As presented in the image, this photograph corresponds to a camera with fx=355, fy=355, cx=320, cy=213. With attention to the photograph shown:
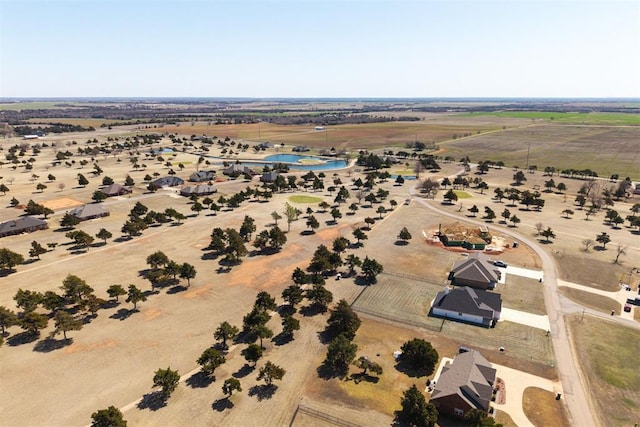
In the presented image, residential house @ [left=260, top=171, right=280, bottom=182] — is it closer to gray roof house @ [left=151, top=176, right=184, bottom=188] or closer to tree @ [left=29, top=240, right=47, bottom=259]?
gray roof house @ [left=151, top=176, right=184, bottom=188]

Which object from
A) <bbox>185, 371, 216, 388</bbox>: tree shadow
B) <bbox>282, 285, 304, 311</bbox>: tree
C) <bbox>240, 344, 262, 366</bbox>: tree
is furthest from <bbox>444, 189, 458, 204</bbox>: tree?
<bbox>185, 371, 216, 388</bbox>: tree shadow

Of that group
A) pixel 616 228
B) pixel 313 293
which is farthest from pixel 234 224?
pixel 616 228

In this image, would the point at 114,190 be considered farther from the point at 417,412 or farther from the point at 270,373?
the point at 417,412

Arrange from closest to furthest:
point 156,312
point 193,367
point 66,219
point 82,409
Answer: point 82,409 → point 193,367 → point 156,312 → point 66,219

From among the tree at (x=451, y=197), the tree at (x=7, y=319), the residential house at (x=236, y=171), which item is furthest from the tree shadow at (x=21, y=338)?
the tree at (x=451, y=197)

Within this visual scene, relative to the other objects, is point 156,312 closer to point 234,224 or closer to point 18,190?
point 234,224

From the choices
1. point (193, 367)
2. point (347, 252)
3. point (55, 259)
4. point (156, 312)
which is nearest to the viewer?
point (193, 367)

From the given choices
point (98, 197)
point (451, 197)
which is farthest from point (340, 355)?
point (98, 197)
